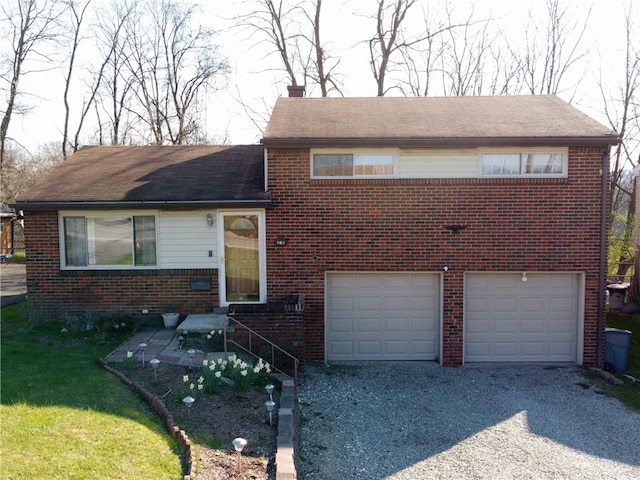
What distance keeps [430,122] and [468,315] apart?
415 centimetres

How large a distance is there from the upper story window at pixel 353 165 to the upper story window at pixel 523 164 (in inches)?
76.4

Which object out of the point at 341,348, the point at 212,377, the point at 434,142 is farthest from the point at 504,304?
the point at 212,377

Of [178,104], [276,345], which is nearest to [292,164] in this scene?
[276,345]

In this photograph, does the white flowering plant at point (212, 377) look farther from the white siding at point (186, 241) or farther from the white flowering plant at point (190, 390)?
the white siding at point (186, 241)

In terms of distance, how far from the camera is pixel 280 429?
5645mm

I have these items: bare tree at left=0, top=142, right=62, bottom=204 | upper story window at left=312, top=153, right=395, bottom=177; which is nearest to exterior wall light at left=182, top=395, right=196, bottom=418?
upper story window at left=312, top=153, right=395, bottom=177

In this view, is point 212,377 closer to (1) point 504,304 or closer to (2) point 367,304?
(2) point 367,304

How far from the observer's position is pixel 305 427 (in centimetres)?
650

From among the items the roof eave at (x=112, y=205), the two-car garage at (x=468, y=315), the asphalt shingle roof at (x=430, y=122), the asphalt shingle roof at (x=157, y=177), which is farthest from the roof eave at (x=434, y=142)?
the two-car garage at (x=468, y=315)

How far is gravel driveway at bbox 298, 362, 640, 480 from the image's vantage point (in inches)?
221

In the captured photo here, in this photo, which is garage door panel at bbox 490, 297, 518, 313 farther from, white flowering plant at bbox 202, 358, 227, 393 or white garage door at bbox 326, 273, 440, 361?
white flowering plant at bbox 202, 358, 227, 393

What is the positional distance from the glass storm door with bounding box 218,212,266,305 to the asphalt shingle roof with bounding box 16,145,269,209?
2.12 ft

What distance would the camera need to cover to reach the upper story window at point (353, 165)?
370 inches

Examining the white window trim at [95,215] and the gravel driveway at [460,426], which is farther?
the white window trim at [95,215]
